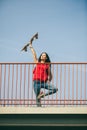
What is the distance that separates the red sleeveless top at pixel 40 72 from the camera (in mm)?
10055

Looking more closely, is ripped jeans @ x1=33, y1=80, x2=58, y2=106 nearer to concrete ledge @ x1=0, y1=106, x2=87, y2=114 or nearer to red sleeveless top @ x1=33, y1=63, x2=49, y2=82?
red sleeveless top @ x1=33, y1=63, x2=49, y2=82

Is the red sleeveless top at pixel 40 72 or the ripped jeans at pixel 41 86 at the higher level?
the red sleeveless top at pixel 40 72

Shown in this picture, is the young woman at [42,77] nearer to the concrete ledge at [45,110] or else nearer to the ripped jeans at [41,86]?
the ripped jeans at [41,86]

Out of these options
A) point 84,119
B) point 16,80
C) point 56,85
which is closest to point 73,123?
point 84,119

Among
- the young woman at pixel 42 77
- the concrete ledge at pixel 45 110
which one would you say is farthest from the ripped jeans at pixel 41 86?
the concrete ledge at pixel 45 110

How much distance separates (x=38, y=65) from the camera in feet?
33.3

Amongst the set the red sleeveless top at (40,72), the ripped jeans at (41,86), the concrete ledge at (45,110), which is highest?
the red sleeveless top at (40,72)

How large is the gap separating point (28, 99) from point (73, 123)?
45.4 inches

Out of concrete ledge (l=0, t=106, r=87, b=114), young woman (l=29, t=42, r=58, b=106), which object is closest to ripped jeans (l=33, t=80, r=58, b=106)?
young woman (l=29, t=42, r=58, b=106)

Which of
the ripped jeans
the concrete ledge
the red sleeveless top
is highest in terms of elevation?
the red sleeveless top

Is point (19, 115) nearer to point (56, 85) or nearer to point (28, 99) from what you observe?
point (28, 99)

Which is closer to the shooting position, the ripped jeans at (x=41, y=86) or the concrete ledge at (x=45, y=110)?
the concrete ledge at (x=45, y=110)

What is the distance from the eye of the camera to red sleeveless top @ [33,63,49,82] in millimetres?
10055

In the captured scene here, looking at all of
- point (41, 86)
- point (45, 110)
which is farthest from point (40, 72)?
point (45, 110)
